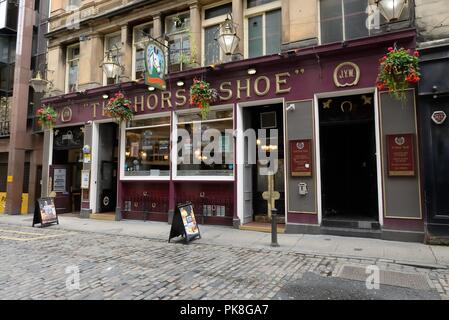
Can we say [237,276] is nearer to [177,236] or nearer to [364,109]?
[177,236]

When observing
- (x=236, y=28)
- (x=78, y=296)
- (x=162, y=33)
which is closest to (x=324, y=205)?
(x=236, y=28)

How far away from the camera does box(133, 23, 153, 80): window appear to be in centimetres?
1427

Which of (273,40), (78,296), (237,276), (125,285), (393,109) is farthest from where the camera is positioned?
(273,40)

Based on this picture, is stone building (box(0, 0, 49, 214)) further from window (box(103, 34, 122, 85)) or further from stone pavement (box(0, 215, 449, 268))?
stone pavement (box(0, 215, 449, 268))

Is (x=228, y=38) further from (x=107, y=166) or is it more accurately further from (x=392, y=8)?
(x=107, y=166)

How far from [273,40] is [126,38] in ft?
22.0

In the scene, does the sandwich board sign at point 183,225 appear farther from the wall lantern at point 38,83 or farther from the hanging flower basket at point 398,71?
the wall lantern at point 38,83

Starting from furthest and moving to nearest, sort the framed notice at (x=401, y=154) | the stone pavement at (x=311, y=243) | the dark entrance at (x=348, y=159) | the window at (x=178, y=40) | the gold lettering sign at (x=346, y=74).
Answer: the window at (x=178, y=40)
the dark entrance at (x=348, y=159)
the gold lettering sign at (x=346, y=74)
the framed notice at (x=401, y=154)
the stone pavement at (x=311, y=243)

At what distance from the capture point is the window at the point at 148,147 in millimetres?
13180

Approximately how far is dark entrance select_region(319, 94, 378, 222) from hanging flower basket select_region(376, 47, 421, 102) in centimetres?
138

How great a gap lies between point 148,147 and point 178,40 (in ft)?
14.8

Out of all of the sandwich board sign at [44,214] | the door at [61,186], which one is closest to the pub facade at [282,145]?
the sandwich board sign at [44,214]

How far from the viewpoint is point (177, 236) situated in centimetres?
941

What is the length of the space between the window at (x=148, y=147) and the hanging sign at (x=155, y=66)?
5.97ft
